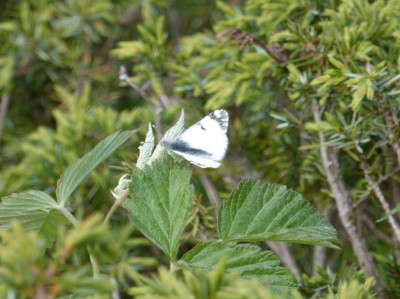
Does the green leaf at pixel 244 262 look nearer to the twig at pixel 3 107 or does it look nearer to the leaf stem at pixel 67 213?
the leaf stem at pixel 67 213

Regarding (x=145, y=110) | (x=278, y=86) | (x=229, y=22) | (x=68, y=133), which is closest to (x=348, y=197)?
(x=278, y=86)

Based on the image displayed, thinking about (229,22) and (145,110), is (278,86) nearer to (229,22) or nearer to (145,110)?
(229,22)

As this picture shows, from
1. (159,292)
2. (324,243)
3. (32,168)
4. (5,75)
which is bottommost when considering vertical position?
(32,168)

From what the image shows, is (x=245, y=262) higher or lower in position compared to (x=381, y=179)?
higher

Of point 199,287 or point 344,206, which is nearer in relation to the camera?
point 199,287

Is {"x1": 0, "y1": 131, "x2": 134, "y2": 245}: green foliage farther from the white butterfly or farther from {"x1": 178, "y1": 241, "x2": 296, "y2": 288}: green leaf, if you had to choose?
{"x1": 178, "y1": 241, "x2": 296, "y2": 288}: green leaf

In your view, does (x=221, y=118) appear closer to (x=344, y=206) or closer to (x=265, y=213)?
(x=265, y=213)

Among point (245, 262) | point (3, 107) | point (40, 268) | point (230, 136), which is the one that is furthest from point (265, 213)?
point (3, 107)
